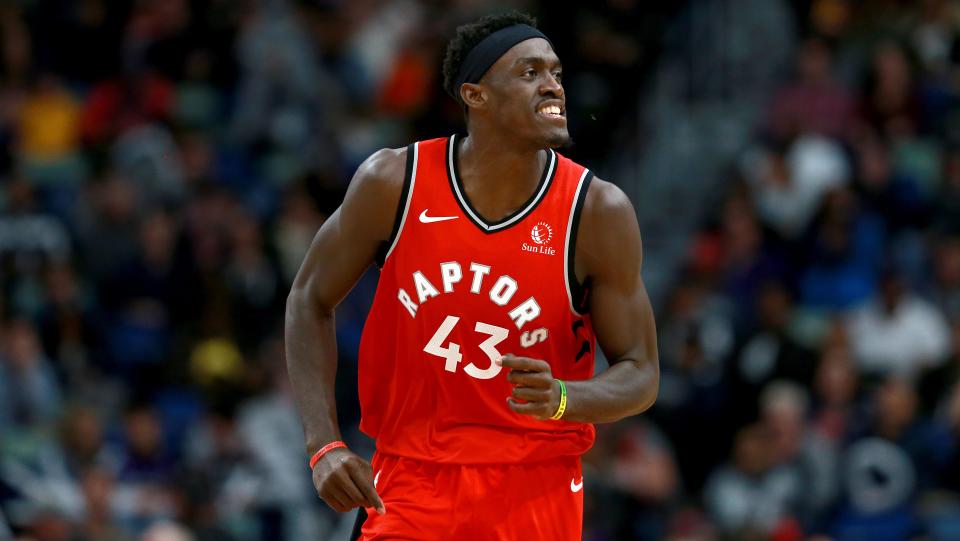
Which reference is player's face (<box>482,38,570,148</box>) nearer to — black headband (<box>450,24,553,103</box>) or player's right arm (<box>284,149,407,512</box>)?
black headband (<box>450,24,553,103</box>)

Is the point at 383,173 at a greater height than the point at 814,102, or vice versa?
the point at 383,173

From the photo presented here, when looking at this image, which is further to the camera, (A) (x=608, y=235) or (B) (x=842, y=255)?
(B) (x=842, y=255)

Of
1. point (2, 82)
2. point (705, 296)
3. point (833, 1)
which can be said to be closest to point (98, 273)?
point (2, 82)

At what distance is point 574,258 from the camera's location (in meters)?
5.59

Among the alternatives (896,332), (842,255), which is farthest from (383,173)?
(842,255)

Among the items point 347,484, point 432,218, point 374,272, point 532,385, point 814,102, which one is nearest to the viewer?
point 532,385

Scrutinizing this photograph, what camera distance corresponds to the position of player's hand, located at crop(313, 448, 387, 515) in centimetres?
540

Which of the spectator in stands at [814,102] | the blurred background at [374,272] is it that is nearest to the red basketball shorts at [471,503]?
the blurred background at [374,272]

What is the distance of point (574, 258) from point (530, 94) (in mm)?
603

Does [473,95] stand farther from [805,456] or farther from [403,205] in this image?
[805,456]

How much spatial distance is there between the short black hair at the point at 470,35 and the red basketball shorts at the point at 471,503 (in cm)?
139

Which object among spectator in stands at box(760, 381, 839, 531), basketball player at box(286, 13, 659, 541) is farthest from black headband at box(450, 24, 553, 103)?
spectator in stands at box(760, 381, 839, 531)

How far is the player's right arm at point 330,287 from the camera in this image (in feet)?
18.5

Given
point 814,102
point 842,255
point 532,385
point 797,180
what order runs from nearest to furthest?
point 532,385 < point 842,255 < point 797,180 < point 814,102
